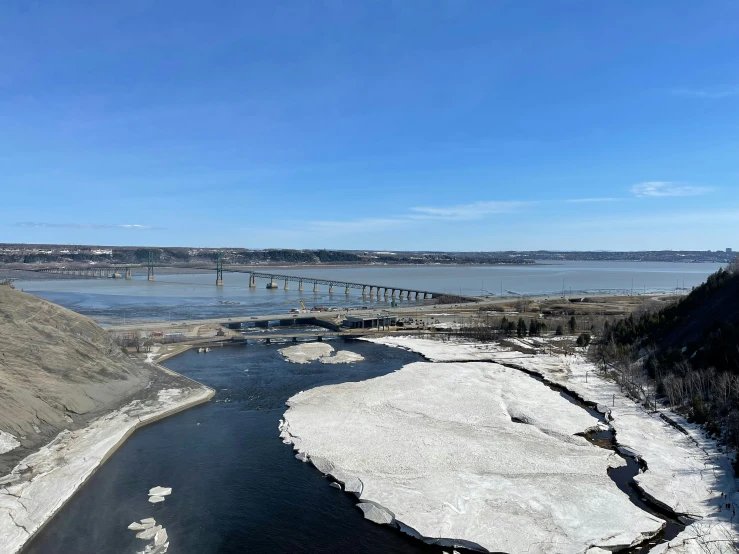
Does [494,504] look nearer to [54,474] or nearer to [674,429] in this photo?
[674,429]

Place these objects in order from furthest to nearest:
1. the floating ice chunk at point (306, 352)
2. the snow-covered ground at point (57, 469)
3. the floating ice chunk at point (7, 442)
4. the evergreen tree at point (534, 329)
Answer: the evergreen tree at point (534, 329) < the floating ice chunk at point (306, 352) < the floating ice chunk at point (7, 442) < the snow-covered ground at point (57, 469)

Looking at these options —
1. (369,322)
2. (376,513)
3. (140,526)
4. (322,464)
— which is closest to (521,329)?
(369,322)

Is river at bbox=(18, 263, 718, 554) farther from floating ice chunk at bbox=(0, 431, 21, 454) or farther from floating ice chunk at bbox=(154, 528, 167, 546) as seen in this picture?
floating ice chunk at bbox=(0, 431, 21, 454)

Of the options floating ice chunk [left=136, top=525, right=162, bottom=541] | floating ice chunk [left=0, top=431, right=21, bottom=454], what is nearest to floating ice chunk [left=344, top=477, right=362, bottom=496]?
floating ice chunk [left=136, top=525, right=162, bottom=541]

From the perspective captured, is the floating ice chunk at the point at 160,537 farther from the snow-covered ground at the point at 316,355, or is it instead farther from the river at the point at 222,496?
the snow-covered ground at the point at 316,355

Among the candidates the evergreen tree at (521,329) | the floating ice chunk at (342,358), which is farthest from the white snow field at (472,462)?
the evergreen tree at (521,329)

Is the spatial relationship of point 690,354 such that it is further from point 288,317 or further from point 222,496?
point 288,317
